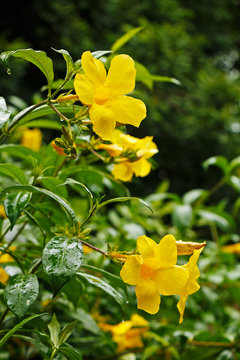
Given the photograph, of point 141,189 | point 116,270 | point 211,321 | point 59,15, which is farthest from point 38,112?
point 59,15

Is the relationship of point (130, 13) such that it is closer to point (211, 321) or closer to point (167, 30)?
point (167, 30)

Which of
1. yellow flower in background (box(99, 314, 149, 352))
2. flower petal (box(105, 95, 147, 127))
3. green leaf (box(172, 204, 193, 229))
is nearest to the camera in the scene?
flower petal (box(105, 95, 147, 127))

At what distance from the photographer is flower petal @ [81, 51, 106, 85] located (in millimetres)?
564

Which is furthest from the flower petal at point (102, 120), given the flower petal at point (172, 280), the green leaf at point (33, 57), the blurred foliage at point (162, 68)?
the blurred foliage at point (162, 68)

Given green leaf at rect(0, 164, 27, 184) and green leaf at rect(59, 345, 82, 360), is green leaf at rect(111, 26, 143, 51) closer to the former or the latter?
green leaf at rect(0, 164, 27, 184)

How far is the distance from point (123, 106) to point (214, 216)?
0.81 meters

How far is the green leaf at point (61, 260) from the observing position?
499 millimetres

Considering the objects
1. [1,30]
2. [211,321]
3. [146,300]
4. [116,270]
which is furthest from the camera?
[1,30]

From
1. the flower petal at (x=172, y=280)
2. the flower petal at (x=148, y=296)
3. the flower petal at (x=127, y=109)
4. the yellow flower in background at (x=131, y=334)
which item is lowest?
the yellow flower in background at (x=131, y=334)

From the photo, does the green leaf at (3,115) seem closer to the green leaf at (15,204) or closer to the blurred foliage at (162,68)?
the green leaf at (15,204)

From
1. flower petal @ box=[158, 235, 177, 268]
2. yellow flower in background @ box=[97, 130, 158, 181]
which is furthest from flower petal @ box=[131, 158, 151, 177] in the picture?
flower petal @ box=[158, 235, 177, 268]

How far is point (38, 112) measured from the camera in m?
0.68

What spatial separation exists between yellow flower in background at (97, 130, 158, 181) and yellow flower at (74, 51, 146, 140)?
19 cm

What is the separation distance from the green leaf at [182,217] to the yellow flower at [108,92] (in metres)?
0.67
